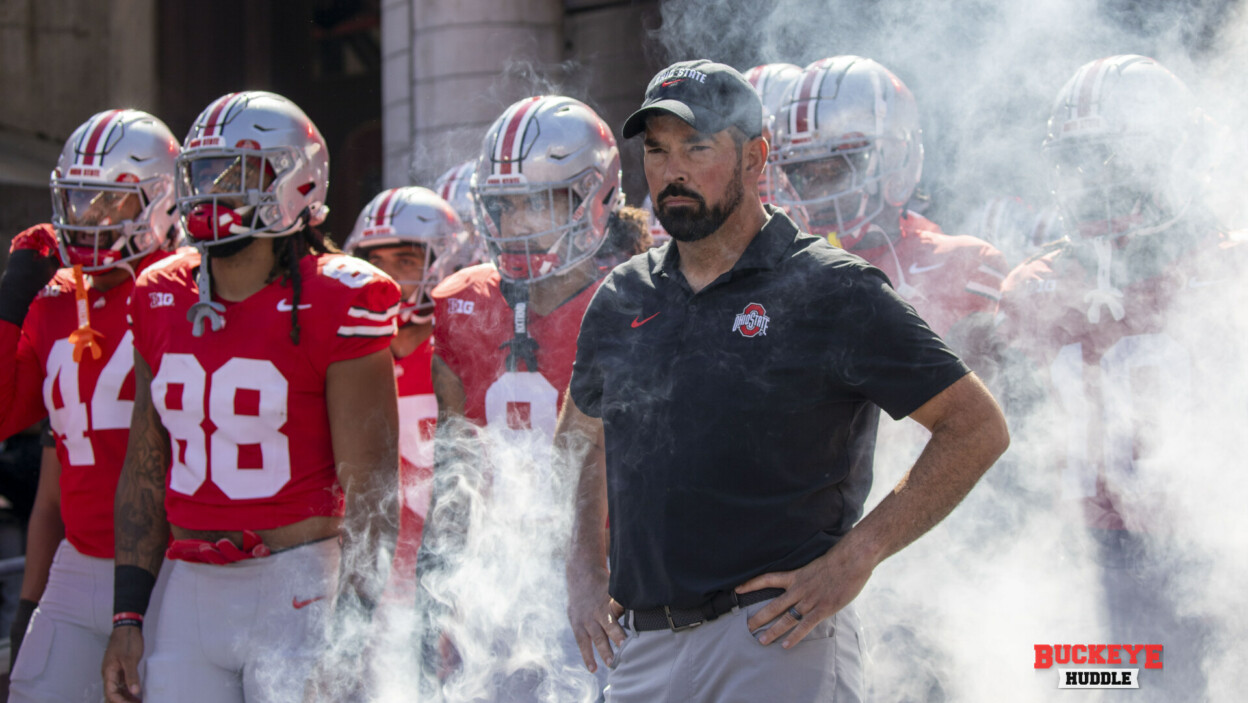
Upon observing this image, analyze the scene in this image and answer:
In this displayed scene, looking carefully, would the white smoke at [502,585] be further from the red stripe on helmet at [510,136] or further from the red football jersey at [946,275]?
the red football jersey at [946,275]

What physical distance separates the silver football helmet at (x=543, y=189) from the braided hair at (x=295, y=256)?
55cm

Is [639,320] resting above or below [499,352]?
above

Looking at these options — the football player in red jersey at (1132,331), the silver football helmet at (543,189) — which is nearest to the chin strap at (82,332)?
the silver football helmet at (543,189)

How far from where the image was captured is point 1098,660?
3.44 meters

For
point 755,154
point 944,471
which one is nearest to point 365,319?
point 755,154

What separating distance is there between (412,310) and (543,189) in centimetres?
160

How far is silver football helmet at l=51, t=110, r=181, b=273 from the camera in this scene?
3922mm

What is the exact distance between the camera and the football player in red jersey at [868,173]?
3.89m

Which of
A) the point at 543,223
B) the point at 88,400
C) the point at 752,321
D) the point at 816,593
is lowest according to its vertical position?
the point at 816,593

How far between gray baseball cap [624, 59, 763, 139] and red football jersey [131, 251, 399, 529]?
1.14 meters

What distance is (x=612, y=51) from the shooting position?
30.5 feet

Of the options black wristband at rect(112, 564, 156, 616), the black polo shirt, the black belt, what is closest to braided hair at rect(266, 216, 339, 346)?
black wristband at rect(112, 564, 156, 616)

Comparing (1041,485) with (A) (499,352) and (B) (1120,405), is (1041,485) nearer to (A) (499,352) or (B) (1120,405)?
(B) (1120,405)

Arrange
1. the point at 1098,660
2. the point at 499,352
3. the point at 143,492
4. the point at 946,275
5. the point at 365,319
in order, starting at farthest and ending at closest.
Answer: the point at 946,275
the point at 499,352
the point at 1098,660
the point at 143,492
the point at 365,319
